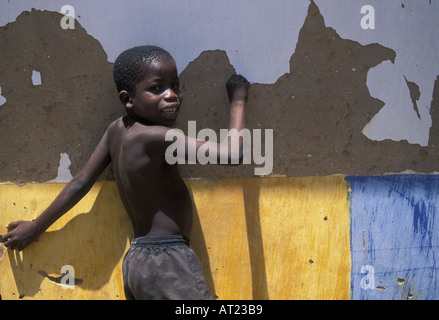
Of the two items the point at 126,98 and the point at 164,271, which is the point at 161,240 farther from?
the point at 126,98

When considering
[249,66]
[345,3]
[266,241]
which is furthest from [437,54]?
[266,241]

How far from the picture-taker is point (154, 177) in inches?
89.0

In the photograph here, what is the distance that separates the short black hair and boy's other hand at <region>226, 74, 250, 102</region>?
1.06 ft

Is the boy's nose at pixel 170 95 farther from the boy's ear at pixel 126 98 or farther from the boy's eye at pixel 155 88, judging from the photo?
the boy's ear at pixel 126 98

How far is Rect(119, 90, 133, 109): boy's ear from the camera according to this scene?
2326mm

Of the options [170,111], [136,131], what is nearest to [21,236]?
[136,131]

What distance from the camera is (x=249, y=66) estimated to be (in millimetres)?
2543

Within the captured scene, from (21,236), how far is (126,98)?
0.81 meters

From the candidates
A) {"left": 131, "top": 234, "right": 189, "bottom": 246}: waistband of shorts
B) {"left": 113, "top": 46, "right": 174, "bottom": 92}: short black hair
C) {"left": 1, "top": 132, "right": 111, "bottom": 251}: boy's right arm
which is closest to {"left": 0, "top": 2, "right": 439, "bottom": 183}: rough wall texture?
{"left": 1, "top": 132, "right": 111, "bottom": 251}: boy's right arm

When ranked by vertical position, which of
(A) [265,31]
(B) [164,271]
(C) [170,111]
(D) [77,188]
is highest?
(A) [265,31]

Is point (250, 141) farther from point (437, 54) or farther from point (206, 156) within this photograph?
point (437, 54)

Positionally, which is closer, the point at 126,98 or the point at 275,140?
the point at 126,98

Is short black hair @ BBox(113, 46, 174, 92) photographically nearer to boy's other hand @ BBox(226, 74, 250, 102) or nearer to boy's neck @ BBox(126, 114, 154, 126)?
boy's neck @ BBox(126, 114, 154, 126)

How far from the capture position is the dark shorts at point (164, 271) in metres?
2.19
